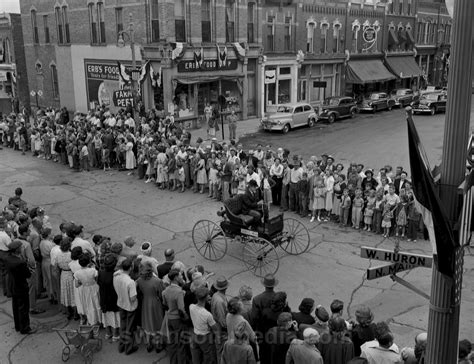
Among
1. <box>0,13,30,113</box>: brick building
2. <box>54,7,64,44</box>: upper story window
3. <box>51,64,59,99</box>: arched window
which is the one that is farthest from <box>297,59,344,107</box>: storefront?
<box>0,13,30,113</box>: brick building

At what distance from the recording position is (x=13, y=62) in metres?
40.2

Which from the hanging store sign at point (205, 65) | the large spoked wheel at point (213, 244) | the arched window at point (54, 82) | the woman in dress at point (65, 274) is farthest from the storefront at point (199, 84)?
the woman in dress at point (65, 274)

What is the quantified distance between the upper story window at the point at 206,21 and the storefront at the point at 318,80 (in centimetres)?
917

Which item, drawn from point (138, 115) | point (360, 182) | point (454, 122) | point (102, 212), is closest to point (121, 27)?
point (138, 115)

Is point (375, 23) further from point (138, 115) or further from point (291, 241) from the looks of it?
point (291, 241)

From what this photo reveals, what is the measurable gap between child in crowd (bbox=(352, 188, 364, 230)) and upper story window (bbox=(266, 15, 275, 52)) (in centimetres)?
2212

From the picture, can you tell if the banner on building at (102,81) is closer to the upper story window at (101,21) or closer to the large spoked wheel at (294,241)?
the upper story window at (101,21)

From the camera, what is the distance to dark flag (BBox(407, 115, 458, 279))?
339 cm

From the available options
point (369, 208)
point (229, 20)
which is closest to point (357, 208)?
point (369, 208)

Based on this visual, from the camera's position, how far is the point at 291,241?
12039mm

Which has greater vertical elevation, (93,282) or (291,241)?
(93,282)

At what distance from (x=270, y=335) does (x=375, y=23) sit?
39.2 meters

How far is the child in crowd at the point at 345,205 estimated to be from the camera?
44.1ft

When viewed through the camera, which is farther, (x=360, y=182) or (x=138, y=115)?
(x=138, y=115)
